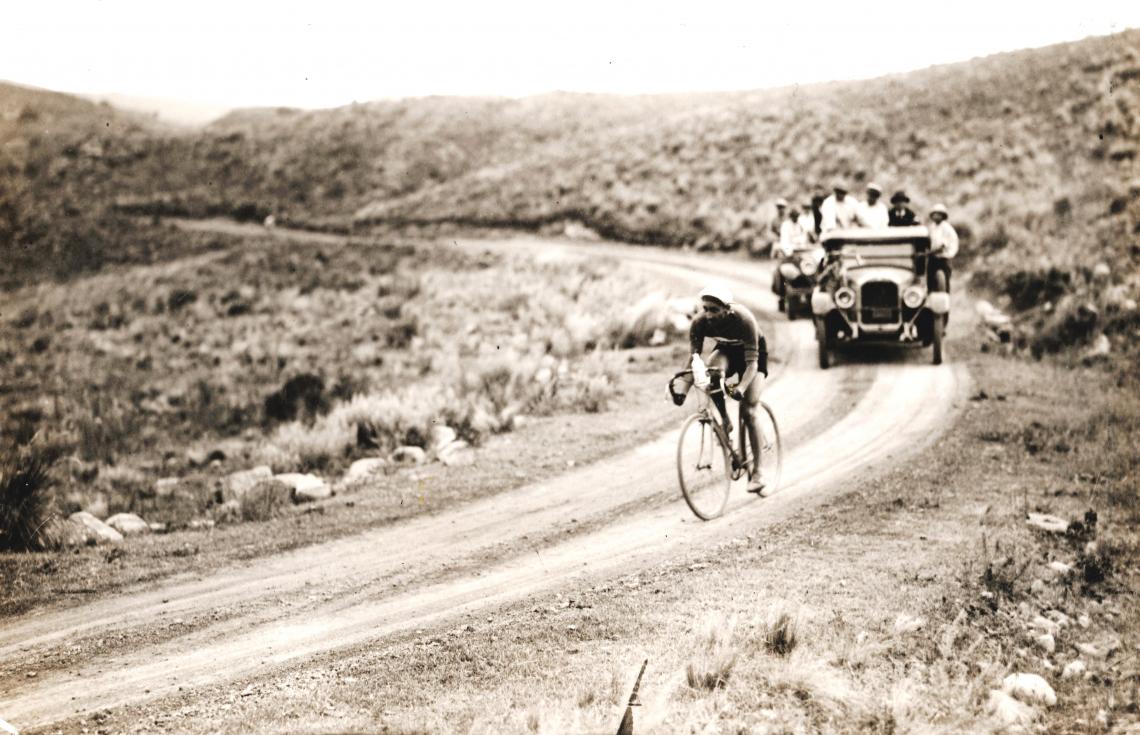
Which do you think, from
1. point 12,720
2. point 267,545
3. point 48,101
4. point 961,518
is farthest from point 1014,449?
point 48,101

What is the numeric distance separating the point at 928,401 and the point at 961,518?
3899mm

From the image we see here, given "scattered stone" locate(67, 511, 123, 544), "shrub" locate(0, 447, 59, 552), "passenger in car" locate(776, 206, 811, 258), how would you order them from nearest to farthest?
"shrub" locate(0, 447, 59, 552), "scattered stone" locate(67, 511, 123, 544), "passenger in car" locate(776, 206, 811, 258)

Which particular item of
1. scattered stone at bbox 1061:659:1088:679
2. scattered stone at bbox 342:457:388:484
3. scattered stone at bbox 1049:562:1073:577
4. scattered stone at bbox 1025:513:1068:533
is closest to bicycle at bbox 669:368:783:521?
scattered stone at bbox 1025:513:1068:533

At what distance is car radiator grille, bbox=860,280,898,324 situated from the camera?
525 inches

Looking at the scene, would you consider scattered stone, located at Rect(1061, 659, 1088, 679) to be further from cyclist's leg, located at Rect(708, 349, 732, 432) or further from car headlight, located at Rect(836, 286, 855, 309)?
car headlight, located at Rect(836, 286, 855, 309)

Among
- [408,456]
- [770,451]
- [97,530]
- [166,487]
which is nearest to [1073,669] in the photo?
[770,451]

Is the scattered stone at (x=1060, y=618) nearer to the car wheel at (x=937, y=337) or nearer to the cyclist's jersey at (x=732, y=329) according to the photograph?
the cyclist's jersey at (x=732, y=329)

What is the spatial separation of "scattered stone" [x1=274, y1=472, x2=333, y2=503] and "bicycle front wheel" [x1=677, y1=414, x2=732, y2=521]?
4.20 meters

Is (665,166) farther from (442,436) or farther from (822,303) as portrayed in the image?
(442,436)

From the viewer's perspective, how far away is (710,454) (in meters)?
8.08

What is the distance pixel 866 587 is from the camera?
6785 mm

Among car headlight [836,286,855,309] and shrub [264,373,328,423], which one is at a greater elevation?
car headlight [836,286,855,309]

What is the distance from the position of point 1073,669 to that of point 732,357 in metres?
3.54

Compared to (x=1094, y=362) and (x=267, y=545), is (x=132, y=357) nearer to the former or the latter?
(x=267, y=545)
